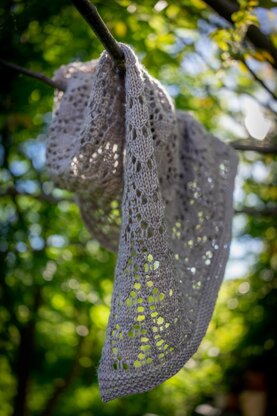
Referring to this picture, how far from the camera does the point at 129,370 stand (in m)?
0.68

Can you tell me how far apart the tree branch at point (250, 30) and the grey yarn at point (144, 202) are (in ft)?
0.79

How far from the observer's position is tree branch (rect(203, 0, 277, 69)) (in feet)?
3.46

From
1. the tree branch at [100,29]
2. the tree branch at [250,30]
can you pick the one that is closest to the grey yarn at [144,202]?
the tree branch at [100,29]

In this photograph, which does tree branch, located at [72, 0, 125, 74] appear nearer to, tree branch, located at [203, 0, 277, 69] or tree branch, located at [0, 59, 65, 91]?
tree branch, located at [0, 59, 65, 91]

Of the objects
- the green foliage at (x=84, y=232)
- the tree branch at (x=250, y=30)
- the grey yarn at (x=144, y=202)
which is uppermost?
the tree branch at (x=250, y=30)

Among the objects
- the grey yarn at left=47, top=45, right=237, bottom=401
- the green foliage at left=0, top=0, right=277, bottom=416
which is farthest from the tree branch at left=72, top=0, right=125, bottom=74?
the green foliage at left=0, top=0, right=277, bottom=416

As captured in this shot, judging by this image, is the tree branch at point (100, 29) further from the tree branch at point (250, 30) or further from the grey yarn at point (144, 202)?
the tree branch at point (250, 30)

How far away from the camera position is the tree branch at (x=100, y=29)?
659 millimetres

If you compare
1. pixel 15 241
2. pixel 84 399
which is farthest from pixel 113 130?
pixel 84 399

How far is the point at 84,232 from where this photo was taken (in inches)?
87.1

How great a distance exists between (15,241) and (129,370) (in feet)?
4.89

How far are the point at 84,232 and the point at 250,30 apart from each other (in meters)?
1.29

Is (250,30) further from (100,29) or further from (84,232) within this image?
(84,232)

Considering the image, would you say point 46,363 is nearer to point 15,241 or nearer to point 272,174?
point 15,241
